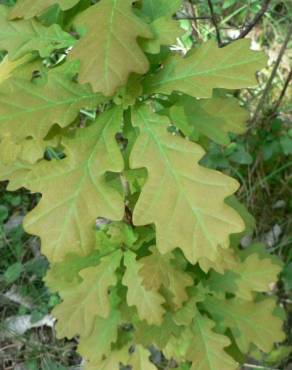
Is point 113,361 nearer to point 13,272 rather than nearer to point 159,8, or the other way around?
point 13,272

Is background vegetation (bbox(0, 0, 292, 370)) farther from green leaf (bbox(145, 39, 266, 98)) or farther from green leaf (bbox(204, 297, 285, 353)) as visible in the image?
green leaf (bbox(145, 39, 266, 98))

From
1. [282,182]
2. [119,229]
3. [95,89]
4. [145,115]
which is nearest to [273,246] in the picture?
[282,182]

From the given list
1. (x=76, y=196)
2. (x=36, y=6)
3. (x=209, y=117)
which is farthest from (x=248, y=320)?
(x=36, y=6)

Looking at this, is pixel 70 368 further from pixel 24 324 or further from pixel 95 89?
pixel 95 89

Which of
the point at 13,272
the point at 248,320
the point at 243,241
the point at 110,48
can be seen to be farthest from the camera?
the point at 243,241

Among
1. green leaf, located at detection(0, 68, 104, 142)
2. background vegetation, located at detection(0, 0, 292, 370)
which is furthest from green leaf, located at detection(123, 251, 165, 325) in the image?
background vegetation, located at detection(0, 0, 292, 370)

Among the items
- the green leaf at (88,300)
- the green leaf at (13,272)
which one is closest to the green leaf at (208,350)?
the green leaf at (88,300)
